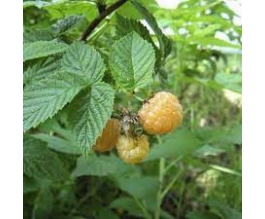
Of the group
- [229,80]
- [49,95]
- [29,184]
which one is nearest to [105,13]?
[49,95]

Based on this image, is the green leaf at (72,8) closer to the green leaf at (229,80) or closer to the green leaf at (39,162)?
the green leaf at (39,162)

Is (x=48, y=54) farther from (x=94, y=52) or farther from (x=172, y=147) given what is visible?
(x=172, y=147)

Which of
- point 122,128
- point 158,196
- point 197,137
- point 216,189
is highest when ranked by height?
point 122,128

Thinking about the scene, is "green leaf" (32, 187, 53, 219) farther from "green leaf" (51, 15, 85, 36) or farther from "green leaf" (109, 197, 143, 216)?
"green leaf" (51, 15, 85, 36)

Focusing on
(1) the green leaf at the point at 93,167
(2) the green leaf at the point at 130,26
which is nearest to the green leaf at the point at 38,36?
(2) the green leaf at the point at 130,26
